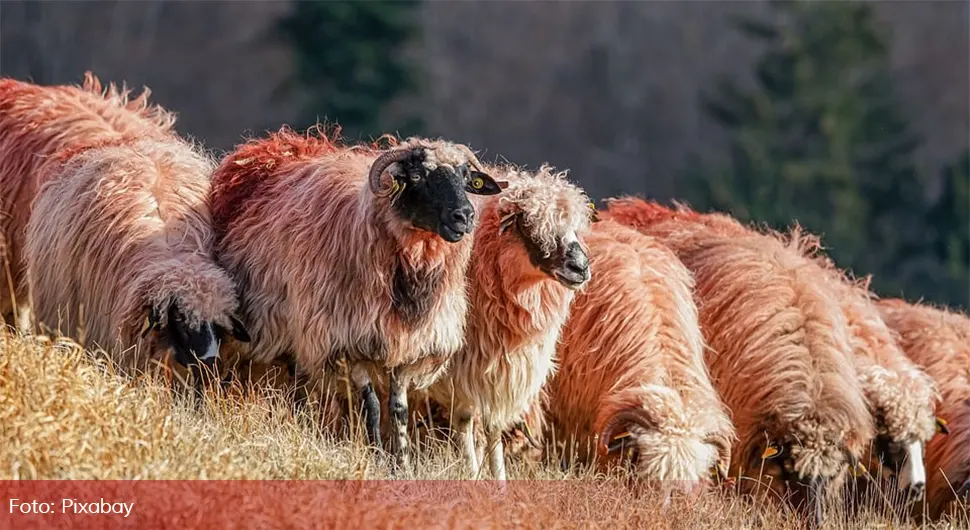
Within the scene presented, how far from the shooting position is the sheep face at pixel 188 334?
31.0 feet

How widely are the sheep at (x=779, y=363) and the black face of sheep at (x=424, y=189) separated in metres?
2.87

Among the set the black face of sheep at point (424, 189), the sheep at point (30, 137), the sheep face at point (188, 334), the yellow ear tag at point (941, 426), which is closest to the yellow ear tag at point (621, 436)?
the black face of sheep at point (424, 189)

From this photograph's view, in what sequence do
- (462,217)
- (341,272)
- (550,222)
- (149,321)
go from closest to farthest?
(462,217) → (341,272) → (149,321) → (550,222)

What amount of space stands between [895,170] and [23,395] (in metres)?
27.6

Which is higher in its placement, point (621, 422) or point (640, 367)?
point (640, 367)

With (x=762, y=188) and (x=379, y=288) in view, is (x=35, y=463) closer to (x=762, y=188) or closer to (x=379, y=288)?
(x=379, y=288)

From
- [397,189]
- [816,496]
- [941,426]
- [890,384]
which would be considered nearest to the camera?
[397,189]

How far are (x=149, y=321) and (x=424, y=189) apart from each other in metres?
1.89

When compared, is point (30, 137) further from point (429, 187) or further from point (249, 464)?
point (249, 464)

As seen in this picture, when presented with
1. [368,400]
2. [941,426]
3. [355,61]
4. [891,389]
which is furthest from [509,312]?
[355,61]

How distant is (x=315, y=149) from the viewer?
35.6 feet

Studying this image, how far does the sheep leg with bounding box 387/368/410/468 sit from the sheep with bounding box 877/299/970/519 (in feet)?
13.6

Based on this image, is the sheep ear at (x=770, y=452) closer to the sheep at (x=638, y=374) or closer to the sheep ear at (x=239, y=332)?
the sheep at (x=638, y=374)

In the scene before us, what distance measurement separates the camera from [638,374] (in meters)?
10.4
